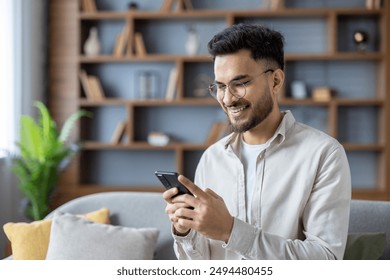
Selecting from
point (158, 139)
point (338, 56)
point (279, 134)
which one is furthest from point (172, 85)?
point (279, 134)

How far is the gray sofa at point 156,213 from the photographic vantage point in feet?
7.37

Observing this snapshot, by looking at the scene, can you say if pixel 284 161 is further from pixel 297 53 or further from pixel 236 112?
pixel 297 53

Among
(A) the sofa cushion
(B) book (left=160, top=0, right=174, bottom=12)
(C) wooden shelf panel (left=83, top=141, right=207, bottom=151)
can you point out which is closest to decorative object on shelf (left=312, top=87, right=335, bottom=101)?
(C) wooden shelf panel (left=83, top=141, right=207, bottom=151)

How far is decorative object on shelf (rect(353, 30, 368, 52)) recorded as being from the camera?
14.9 feet

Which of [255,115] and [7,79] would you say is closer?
[255,115]

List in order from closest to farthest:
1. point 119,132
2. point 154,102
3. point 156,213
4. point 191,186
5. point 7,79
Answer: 1. point 191,186
2. point 156,213
3. point 7,79
4. point 154,102
5. point 119,132

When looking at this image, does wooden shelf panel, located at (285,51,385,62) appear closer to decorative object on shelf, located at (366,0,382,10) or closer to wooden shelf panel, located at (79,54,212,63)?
decorative object on shelf, located at (366,0,382,10)

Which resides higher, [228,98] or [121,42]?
[121,42]

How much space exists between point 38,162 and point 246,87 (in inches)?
114

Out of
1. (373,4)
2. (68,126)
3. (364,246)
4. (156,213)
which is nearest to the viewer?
(364,246)

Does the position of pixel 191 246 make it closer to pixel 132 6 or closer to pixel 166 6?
pixel 166 6

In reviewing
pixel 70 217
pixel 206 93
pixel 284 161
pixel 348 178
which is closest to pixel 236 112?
pixel 284 161

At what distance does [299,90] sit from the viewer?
4668 mm

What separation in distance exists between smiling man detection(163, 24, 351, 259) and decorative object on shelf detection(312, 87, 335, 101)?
3077 millimetres
